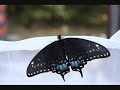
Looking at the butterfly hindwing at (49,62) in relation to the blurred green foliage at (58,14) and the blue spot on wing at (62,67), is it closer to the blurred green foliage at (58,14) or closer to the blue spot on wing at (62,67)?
the blue spot on wing at (62,67)

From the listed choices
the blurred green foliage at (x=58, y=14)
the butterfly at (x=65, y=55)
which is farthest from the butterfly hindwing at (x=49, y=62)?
the blurred green foliage at (x=58, y=14)

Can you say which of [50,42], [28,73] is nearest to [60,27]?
[50,42]

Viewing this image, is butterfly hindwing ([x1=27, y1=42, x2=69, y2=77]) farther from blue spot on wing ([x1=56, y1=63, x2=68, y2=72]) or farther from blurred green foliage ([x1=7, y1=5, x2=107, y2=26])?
blurred green foliage ([x1=7, y1=5, x2=107, y2=26])

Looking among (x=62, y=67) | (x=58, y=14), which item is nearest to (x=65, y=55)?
(x=62, y=67)

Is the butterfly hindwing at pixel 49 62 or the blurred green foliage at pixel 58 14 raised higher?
the blurred green foliage at pixel 58 14
